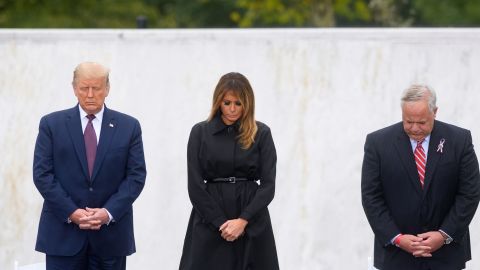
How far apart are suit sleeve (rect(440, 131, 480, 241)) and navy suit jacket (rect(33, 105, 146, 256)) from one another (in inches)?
73.4

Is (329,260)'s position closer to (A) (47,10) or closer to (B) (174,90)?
(B) (174,90)

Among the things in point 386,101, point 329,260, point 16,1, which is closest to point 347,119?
point 386,101

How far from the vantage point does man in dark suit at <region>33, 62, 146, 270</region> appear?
7.08 meters

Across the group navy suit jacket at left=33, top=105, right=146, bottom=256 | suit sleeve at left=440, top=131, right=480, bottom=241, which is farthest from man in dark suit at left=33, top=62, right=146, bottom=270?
suit sleeve at left=440, top=131, right=480, bottom=241

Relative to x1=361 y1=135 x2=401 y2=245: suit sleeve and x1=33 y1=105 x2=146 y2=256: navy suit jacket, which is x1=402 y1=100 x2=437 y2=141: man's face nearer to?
x1=361 y1=135 x2=401 y2=245: suit sleeve

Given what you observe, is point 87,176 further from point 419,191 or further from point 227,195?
point 419,191

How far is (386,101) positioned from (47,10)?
1409cm

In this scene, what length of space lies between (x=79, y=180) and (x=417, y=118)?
2004 millimetres

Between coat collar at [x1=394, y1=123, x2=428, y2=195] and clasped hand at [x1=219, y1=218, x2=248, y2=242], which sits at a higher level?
coat collar at [x1=394, y1=123, x2=428, y2=195]

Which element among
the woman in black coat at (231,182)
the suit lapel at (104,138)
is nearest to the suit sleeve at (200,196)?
the woman in black coat at (231,182)

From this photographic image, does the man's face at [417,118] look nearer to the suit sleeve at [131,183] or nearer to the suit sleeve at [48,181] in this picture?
the suit sleeve at [131,183]

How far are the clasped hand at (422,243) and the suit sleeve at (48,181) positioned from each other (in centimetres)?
192

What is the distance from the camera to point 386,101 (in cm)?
893

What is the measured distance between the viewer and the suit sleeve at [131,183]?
7.10 m
